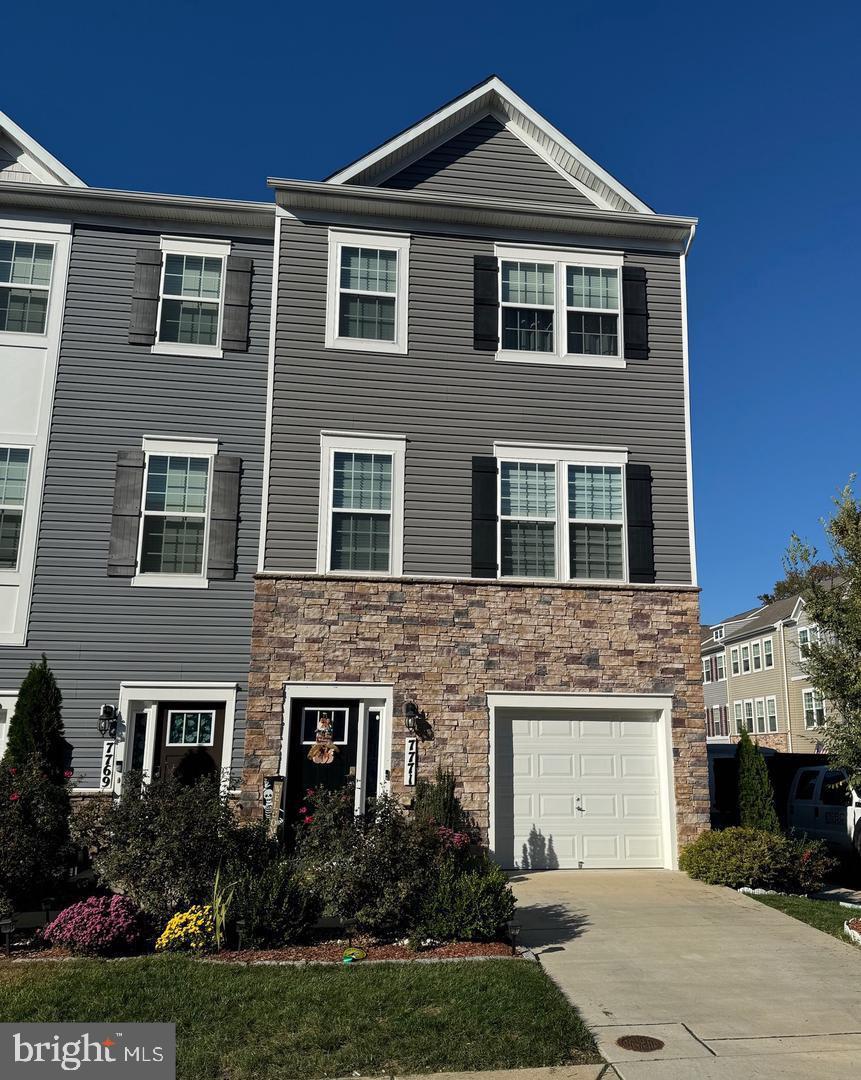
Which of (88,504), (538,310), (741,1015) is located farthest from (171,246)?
(741,1015)

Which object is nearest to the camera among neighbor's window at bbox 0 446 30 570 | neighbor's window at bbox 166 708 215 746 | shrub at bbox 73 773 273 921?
shrub at bbox 73 773 273 921

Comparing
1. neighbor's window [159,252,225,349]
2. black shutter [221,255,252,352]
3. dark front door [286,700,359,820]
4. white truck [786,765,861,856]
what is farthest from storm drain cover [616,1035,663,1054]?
neighbor's window [159,252,225,349]

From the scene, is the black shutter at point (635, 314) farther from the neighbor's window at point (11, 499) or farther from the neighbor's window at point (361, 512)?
the neighbor's window at point (11, 499)

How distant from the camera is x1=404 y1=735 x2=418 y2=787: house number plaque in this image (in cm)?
1205

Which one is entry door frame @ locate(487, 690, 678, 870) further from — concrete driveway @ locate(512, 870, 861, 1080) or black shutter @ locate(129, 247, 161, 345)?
black shutter @ locate(129, 247, 161, 345)

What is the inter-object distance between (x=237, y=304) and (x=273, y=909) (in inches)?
362

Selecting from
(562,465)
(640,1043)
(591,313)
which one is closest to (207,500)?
(562,465)

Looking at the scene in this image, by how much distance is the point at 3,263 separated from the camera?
13.5 metres

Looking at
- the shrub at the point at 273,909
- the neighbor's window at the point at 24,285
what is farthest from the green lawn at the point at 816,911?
the neighbor's window at the point at 24,285

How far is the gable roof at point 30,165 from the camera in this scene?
13922 mm

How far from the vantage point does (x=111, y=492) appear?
13.0 metres

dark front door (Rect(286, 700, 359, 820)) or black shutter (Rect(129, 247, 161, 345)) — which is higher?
black shutter (Rect(129, 247, 161, 345))

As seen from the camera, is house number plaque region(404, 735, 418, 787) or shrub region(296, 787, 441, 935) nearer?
shrub region(296, 787, 441, 935)

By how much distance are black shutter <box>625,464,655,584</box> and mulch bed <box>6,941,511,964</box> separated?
6.53 m
